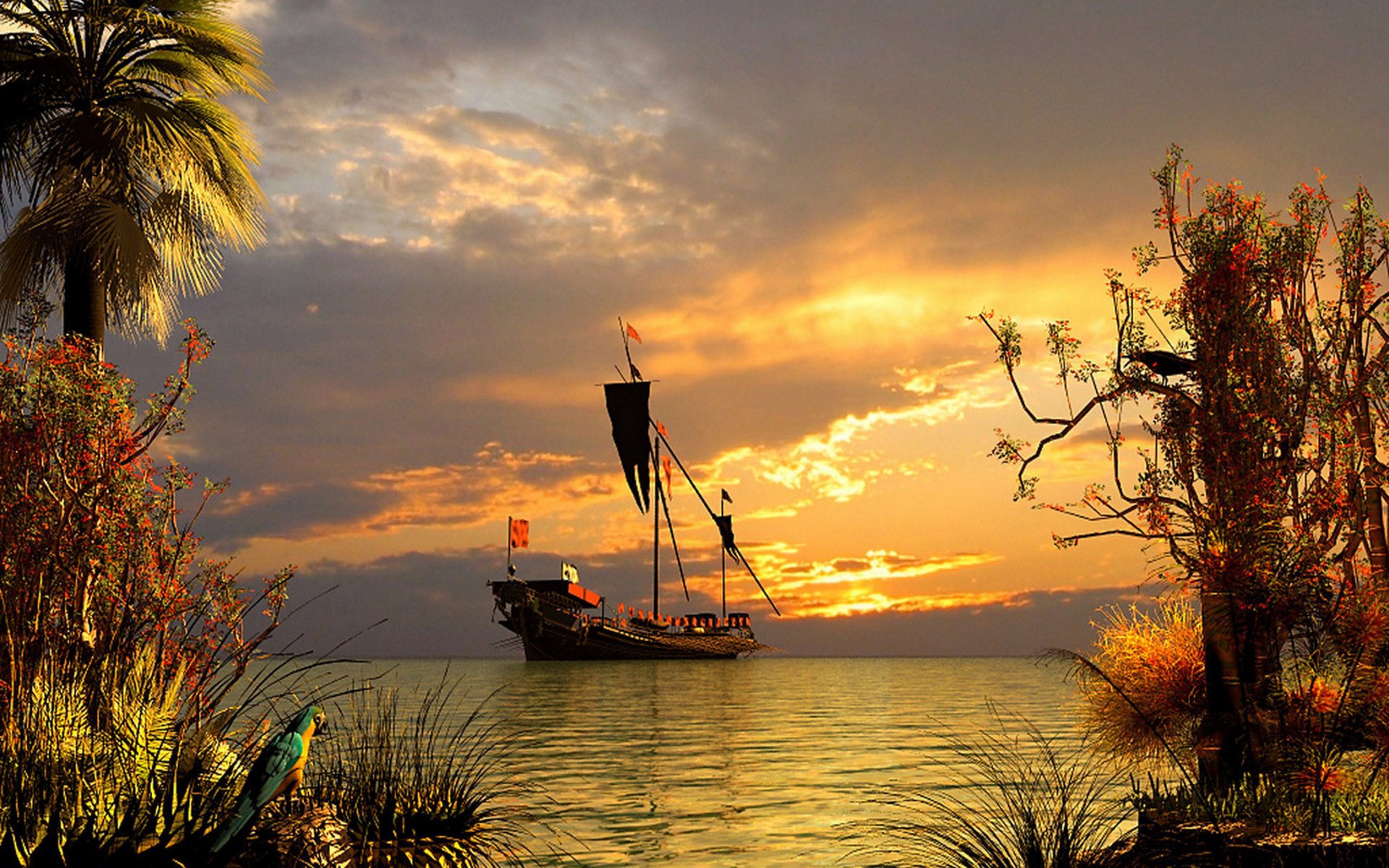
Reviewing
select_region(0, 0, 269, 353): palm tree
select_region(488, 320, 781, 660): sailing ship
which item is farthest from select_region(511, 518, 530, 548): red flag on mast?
select_region(0, 0, 269, 353): palm tree

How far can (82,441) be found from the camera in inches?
465

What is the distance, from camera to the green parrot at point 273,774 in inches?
288

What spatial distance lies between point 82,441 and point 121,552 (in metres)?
1.32

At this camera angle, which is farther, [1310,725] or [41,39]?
[41,39]

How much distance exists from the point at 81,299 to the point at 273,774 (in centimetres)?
1007

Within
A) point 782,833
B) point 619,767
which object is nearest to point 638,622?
point 619,767

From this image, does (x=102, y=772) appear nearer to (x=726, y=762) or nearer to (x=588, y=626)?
(x=726, y=762)

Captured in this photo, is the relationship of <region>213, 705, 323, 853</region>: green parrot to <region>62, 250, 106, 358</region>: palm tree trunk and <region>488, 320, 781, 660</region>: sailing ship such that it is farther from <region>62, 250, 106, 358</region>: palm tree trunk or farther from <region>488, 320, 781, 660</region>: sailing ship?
<region>488, 320, 781, 660</region>: sailing ship

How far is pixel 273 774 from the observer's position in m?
7.63

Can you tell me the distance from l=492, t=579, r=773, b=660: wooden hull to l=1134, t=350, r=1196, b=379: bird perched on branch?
109m

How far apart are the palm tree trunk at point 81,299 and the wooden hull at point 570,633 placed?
102563 millimetres

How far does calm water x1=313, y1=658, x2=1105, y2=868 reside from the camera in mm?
14945

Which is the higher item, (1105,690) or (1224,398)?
(1224,398)

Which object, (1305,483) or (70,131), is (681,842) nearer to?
(1305,483)
